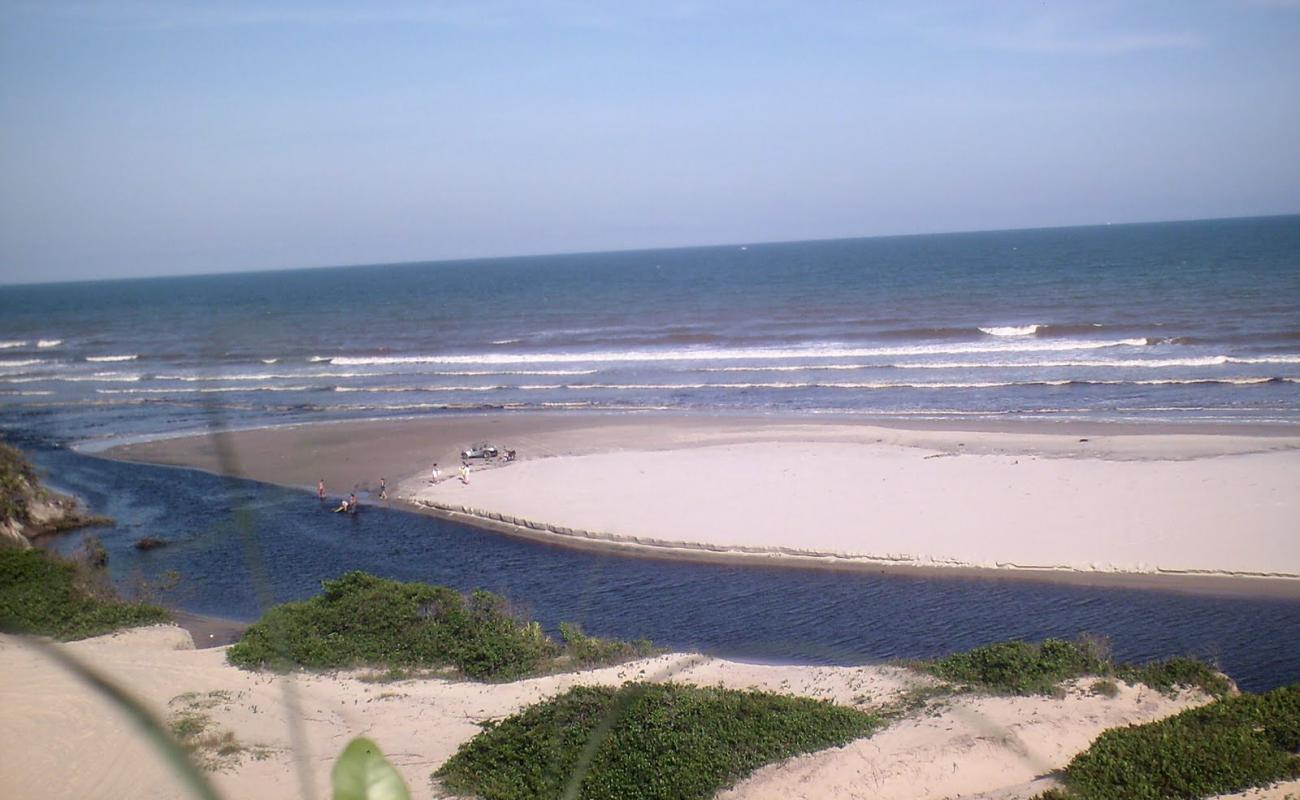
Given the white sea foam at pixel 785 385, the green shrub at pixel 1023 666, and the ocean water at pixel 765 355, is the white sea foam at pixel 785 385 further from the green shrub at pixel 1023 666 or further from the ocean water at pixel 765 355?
the green shrub at pixel 1023 666

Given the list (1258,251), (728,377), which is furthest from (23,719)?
(1258,251)

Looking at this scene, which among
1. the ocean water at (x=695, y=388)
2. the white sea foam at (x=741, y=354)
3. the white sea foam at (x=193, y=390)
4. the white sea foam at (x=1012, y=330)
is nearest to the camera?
the ocean water at (x=695, y=388)

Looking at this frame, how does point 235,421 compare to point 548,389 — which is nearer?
point 235,421

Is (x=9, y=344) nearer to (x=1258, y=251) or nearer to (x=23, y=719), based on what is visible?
(x=23, y=719)

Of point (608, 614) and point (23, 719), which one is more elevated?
point (23, 719)

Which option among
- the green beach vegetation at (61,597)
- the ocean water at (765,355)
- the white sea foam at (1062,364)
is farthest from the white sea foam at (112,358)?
the green beach vegetation at (61,597)

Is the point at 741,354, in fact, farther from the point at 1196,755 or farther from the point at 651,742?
the point at 1196,755

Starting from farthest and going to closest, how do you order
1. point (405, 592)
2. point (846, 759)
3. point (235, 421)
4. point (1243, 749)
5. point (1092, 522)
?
point (235, 421) < point (1092, 522) < point (405, 592) < point (846, 759) < point (1243, 749)
